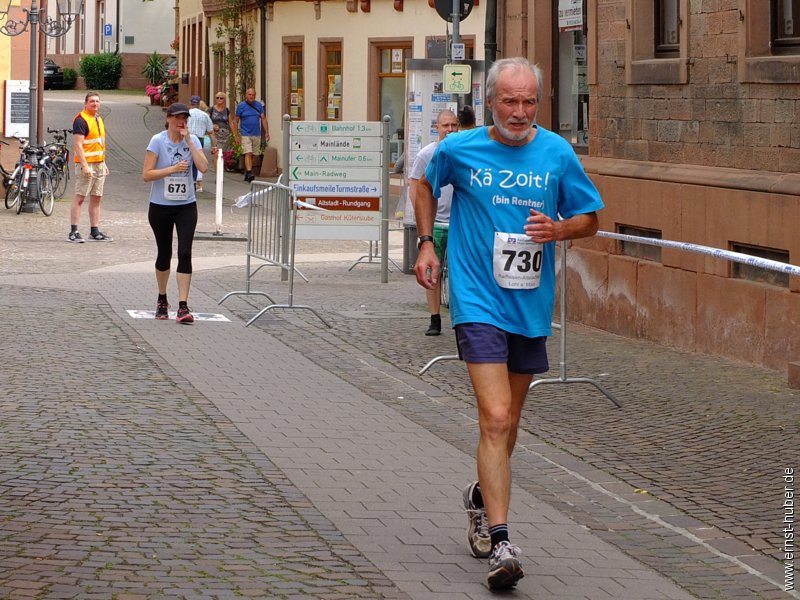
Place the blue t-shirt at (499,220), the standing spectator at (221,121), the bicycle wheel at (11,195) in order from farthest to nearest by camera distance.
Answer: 1. the standing spectator at (221,121)
2. the bicycle wheel at (11,195)
3. the blue t-shirt at (499,220)

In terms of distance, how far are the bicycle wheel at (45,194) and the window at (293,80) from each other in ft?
35.3

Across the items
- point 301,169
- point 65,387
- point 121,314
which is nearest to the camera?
point 65,387

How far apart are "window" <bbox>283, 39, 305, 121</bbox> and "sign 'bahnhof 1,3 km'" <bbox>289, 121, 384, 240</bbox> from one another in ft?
58.5

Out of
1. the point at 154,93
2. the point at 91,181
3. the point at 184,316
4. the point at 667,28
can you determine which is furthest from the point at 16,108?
the point at 154,93

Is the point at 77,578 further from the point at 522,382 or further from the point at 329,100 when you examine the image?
the point at 329,100

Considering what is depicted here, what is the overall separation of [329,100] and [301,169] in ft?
55.9

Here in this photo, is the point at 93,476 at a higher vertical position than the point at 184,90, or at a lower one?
lower

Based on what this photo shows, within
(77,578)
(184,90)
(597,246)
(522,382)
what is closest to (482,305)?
(522,382)

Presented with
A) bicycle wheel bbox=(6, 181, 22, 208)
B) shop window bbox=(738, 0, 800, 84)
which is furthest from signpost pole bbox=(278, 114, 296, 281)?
bicycle wheel bbox=(6, 181, 22, 208)

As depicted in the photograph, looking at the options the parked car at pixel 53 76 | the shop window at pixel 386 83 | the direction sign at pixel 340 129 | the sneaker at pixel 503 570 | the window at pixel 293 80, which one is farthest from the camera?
the parked car at pixel 53 76

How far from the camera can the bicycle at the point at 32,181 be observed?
23.9 metres

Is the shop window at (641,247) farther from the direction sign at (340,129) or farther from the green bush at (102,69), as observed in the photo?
the green bush at (102,69)

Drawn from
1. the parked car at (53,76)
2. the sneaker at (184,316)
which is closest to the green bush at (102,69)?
the parked car at (53,76)

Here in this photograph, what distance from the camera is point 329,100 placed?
109 ft
